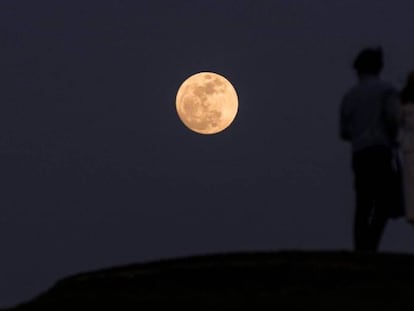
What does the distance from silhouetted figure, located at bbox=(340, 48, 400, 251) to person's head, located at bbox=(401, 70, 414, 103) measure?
0.28 feet

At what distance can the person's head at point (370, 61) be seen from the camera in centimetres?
1198

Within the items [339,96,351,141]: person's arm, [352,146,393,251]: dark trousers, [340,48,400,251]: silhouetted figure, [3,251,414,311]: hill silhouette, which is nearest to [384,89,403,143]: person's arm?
[340,48,400,251]: silhouetted figure

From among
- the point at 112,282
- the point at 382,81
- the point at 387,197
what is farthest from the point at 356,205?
the point at 112,282

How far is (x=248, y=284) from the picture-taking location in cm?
1208

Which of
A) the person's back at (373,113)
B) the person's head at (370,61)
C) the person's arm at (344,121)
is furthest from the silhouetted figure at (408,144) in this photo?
the person's arm at (344,121)

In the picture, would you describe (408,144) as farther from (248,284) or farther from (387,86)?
(248,284)

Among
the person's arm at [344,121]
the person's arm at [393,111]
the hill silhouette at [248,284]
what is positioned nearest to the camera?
the hill silhouette at [248,284]

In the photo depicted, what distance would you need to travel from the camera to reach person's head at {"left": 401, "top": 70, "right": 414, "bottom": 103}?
12.0 meters

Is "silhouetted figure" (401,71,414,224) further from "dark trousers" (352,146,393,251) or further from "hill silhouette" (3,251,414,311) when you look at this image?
"hill silhouette" (3,251,414,311)

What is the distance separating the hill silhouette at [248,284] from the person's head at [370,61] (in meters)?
1.68

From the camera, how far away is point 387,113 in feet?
39.3

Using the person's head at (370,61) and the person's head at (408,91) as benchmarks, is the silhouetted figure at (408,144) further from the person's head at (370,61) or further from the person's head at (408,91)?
the person's head at (370,61)

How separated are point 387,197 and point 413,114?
31.6 inches

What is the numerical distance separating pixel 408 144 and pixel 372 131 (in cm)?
39
